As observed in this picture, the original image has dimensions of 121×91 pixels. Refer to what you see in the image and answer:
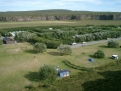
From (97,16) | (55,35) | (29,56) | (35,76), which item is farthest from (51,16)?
(35,76)

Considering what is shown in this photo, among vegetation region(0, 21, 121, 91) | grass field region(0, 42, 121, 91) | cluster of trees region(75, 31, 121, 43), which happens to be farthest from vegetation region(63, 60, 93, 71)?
cluster of trees region(75, 31, 121, 43)

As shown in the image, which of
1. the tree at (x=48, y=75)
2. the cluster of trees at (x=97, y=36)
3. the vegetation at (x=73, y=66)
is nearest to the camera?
the tree at (x=48, y=75)

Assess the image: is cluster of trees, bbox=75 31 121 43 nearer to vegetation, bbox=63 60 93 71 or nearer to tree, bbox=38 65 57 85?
vegetation, bbox=63 60 93 71

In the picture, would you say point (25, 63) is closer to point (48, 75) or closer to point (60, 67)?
point (60, 67)

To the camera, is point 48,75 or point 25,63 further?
point 25,63

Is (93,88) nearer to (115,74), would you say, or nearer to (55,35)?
(115,74)

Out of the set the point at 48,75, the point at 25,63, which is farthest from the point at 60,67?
the point at 25,63

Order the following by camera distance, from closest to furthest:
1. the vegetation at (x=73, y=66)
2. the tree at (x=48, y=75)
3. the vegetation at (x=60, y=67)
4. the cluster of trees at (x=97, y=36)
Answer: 1. the vegetation at (x=60, y=67)
2. the tree at (x=48, y=75)
3. the vegetation at (x=73, y=66)
4. the cluster of trees at (x=97, y=36)

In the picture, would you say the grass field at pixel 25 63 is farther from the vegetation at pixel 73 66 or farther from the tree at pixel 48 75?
the tree at pixel 48 75

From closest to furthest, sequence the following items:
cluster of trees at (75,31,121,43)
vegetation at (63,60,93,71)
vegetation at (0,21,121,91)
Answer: vegetation at (0,21,121,91), vegetation at (63,60,93,71), cluster of trees at (75,31,121,43)

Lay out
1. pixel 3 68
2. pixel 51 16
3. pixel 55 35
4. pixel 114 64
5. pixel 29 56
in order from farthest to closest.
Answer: pixel 51 16 < pixel 55 35 < pixel 29 56 < pixel 114 64 < pixel 3 68

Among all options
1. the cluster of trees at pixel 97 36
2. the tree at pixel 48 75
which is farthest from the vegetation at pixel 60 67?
the cluster of trees at pixel 97 36
